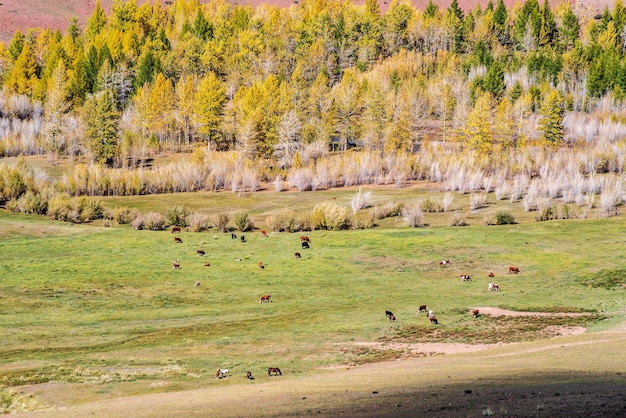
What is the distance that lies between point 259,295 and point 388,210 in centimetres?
3271

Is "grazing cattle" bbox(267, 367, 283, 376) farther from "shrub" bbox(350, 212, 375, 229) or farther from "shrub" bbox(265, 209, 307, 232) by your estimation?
"shrub" bbox(350, 212, 375, 229)

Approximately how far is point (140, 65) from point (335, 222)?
264ft

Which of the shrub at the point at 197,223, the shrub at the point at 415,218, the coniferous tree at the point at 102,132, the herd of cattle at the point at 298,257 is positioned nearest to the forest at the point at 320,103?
the coniferous tree at the point at 102,132

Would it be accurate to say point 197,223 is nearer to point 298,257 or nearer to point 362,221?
point 362,221

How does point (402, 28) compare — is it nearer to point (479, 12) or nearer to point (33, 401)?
point (479, 12)

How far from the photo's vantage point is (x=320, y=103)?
125 meters

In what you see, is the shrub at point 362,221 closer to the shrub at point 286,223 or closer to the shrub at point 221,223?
the shrub at point 286,223

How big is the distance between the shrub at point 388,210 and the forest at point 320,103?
11965 millimetres

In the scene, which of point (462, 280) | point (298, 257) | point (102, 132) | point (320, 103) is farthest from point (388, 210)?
point (320, 103)

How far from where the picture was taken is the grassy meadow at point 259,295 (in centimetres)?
3144

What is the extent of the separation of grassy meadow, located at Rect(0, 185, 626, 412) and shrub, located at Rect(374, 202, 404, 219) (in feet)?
18.9

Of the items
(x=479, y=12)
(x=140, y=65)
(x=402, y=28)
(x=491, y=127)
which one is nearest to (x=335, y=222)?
(x=491, y=127)

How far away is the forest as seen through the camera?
97000 millimetres

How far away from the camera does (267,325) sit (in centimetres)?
3731
